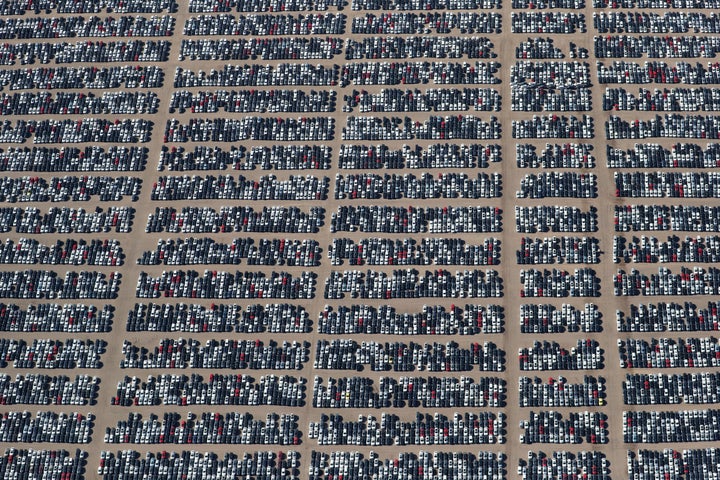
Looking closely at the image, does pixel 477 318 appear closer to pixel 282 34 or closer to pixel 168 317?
pixel 168 317

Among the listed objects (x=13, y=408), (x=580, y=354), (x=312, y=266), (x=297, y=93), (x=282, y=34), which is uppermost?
(x=282, y=34)

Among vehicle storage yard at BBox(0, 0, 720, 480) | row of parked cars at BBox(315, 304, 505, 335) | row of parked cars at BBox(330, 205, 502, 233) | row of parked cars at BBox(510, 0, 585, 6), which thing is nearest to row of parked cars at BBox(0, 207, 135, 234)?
vehicle storage yard at BBox(0, 0, 720, 480)

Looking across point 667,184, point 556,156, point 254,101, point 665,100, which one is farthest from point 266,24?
point 667,184

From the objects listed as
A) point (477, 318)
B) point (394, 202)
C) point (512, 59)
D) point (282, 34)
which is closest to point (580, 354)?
point (477, 318)

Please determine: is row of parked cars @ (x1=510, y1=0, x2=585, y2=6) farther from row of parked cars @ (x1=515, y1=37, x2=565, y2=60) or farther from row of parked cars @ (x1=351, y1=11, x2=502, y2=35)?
row of parked cars @ (x1=515, y1=37, x2=565, y2=60)

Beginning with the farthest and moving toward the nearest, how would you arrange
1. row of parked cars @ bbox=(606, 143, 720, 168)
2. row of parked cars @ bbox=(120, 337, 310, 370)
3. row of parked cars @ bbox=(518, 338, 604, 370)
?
row of parked cars @ bbox=(606, 143, 720, 168), row of parked cars @ bbox=(120, 337, 310, 370), row of parked cars @ bbox=(518, 338, 604, 370)

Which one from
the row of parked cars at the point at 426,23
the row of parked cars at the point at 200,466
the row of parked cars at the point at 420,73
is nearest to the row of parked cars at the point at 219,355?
the row of parked cars at the point at 200,466
